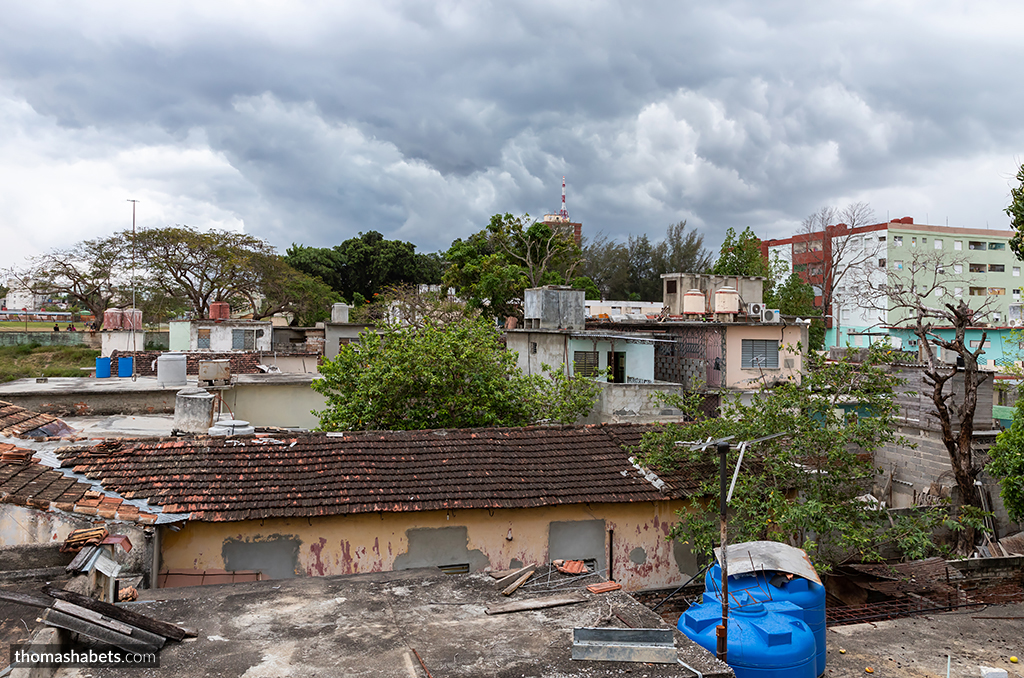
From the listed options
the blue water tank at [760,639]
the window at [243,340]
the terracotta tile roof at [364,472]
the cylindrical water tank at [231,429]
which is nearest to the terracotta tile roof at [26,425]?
the terracotta tile roof at [364,472]

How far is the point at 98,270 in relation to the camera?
42.6 metres

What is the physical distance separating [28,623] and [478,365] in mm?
12989

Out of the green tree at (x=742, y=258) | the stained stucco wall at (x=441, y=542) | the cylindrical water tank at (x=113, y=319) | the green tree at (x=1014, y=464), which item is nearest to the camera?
the stained stucco wall at (x=441, y=542)

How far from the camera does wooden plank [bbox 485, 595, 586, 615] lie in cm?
741

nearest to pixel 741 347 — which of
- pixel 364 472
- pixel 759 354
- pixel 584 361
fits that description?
pixel 759 354

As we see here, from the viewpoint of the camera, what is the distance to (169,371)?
21156 millimetres

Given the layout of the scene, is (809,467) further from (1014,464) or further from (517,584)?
(517,584)

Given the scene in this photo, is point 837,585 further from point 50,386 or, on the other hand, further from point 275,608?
point 50,386

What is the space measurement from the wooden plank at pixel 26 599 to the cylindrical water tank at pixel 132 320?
2841cm

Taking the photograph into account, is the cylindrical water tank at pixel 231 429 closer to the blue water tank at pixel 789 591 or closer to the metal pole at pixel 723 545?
the blue water tank at pixel 789 591

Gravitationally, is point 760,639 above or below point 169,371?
below

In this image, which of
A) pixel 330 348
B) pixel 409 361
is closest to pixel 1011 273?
pixel 330 348

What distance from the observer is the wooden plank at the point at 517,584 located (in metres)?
8.00

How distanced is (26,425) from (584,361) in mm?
17101
